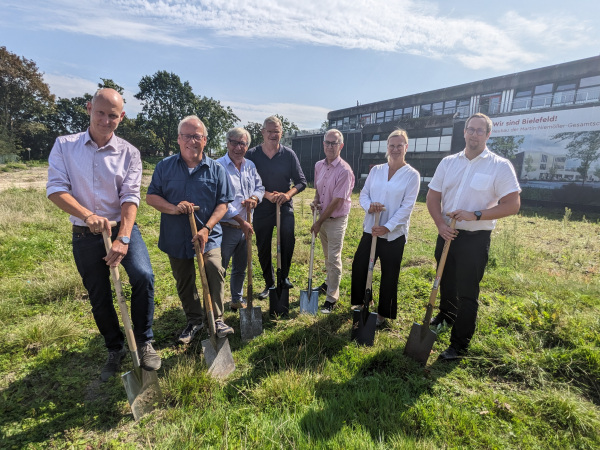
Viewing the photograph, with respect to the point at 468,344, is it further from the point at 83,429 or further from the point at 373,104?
the point at 373,104

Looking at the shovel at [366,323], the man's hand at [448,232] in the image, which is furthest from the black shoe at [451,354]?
the man's hand at [448,232]

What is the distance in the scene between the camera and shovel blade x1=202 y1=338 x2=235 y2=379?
2934mm

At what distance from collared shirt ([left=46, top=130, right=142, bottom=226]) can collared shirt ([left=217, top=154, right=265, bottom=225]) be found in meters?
1.26

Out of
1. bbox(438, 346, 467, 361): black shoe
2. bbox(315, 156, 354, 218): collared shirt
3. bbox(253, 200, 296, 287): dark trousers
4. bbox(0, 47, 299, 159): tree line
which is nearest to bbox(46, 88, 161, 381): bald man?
bbox(253, 200, 296, 287): dark trousers

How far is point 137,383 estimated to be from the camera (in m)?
2.52

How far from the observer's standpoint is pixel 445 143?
27.0m

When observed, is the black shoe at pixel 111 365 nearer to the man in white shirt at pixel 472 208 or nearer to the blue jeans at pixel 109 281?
the blue jeans at pixel 109 281

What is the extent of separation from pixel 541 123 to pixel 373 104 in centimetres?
1985

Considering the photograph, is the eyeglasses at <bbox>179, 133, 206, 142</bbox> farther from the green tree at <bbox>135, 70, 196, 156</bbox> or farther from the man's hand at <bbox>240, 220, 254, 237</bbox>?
the green tree at <bbox>135, 70, 196, 156</bbox>

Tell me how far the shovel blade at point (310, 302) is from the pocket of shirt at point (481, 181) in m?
2.33

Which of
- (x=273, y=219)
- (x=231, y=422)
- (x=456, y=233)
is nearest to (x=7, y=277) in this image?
(x=273, y=219)

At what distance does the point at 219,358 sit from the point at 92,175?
2023 millimetres

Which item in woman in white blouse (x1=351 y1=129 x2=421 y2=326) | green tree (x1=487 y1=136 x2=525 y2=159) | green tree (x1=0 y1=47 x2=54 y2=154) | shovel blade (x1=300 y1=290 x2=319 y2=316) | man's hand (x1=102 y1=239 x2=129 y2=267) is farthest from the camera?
green tree (x1=0 y1=47 x2=54 y2=154)

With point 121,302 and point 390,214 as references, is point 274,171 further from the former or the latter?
point 121,302
